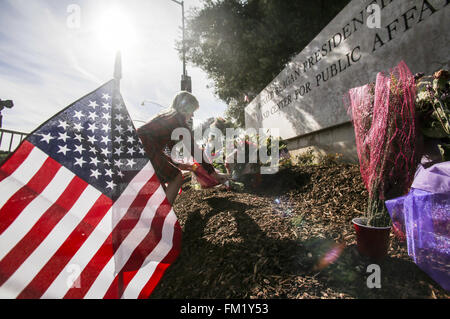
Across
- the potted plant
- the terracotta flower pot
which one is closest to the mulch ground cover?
the terracotta flower pot

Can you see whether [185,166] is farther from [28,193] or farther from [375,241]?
[375,241]

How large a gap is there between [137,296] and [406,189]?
7.11ft

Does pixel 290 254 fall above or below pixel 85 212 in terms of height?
below

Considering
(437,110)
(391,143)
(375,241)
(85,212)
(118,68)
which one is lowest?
(375,241)

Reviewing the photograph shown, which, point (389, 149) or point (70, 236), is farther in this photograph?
point (389, 149)

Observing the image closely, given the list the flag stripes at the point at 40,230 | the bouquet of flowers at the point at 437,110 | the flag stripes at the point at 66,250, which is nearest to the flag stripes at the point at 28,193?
the flag stripes at the point at 40,230

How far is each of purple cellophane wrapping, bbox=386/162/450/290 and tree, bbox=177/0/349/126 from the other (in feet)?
22.4

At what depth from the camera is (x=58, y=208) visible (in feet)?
3.99

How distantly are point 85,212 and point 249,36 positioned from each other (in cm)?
766

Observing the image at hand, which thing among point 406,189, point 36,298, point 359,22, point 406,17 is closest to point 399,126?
point 406,189

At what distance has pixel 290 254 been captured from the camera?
1.62 meters

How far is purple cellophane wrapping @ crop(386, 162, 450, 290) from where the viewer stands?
119 centimetres

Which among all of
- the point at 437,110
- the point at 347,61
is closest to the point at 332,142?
the point at 347,61

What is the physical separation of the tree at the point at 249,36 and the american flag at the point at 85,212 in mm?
6867
